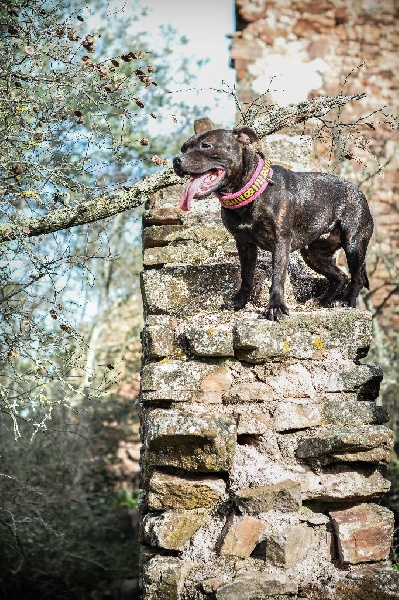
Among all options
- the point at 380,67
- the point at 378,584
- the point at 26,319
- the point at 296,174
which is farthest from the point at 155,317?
the point at 380,67

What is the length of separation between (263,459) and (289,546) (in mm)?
449

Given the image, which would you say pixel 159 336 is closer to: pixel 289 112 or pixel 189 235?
pixel 189 235

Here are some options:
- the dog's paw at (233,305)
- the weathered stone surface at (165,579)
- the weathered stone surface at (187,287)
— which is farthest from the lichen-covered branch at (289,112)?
the weathered stone surface at (165,579)

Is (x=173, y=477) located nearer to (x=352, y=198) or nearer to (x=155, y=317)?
(x=155, y=317)

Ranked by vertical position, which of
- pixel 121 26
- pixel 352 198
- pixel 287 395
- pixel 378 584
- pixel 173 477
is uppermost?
pixel 121 26

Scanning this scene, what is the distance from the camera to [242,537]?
3488mm

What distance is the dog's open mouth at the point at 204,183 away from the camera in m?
3.78

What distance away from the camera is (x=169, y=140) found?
1069cm

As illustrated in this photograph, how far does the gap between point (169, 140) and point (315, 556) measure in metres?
7.95

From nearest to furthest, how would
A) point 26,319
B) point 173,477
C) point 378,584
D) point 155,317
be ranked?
1. point 378,584
2. point 173,477
3. point 155,317
4. point 26,319

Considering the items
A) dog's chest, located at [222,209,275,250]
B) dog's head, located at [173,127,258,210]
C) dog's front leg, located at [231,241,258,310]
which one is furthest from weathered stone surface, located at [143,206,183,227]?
dog's head, located at [173,127,258,210]

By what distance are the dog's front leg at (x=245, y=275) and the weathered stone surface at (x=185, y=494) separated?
1092 mm

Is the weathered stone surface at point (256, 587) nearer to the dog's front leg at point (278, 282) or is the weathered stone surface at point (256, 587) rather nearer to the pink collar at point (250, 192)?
the dog's front leg at point (278, 282)

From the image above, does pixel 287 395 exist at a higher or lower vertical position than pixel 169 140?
lower
